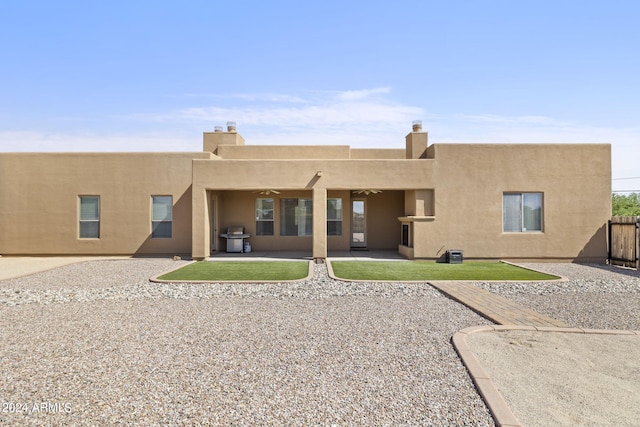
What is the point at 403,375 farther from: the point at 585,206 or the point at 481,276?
the point at 585,206

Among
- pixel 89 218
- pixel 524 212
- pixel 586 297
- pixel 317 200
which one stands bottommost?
pixel 586 297

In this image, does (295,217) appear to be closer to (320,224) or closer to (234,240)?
(234,240)

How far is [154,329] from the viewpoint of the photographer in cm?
595

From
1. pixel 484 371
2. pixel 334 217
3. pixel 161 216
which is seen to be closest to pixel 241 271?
pixel 161 216

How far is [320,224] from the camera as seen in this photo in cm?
1450

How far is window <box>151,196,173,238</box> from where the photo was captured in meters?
16.0

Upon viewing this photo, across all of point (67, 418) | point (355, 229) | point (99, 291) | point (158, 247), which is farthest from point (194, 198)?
point (67, 418)

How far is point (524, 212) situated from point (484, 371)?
483 inches

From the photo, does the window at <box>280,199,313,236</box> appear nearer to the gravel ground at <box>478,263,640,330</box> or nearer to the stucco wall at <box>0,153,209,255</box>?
the stucco wall at <box>0,153,209,255</box>

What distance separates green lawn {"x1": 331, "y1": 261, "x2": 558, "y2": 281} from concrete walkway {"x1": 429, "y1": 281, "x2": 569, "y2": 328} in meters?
1.45

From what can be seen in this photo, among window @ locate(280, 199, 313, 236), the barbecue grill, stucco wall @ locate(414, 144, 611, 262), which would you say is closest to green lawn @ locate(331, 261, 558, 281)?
stucco wall @ locate(414, 144, 611, 262)

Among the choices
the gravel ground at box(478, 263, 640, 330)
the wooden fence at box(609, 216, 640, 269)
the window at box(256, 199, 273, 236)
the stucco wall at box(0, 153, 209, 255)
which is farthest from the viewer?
the window at box(256, 199, 273, 236)

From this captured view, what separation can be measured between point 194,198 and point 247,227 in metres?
3.39

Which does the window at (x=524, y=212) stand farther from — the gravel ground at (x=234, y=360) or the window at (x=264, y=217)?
the window at (x=264, y=217)
